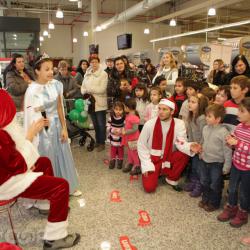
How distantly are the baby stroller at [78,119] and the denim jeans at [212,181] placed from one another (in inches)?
92.9

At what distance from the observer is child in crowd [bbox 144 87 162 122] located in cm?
382

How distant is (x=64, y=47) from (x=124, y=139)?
55.2 ft

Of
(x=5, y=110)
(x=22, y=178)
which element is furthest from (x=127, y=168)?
(x=5, y=110)

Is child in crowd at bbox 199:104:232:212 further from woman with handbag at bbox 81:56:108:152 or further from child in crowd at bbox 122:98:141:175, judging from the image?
woman with handbag at bbox 81:56:108:152

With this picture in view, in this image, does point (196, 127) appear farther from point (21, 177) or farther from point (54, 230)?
point (21, 177)

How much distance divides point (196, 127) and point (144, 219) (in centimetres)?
120

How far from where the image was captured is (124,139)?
13.3 ft

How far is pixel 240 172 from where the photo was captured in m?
2.56

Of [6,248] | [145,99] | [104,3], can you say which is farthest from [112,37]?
[6,248]

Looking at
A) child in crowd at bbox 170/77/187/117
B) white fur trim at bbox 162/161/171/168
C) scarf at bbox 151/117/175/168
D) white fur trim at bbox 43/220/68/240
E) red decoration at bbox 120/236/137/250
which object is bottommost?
red decoration at bbox 120/236/137/250

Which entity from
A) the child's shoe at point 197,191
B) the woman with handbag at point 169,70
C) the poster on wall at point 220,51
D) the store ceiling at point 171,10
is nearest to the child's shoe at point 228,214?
the child's shoe at point 197,191

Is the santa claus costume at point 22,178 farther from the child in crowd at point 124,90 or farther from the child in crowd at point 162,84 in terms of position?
the child in crowd at point 162,84

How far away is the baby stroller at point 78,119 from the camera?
4.75 m

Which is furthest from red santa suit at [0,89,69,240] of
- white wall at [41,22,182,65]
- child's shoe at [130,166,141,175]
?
white wall at [41,22,182,65]
